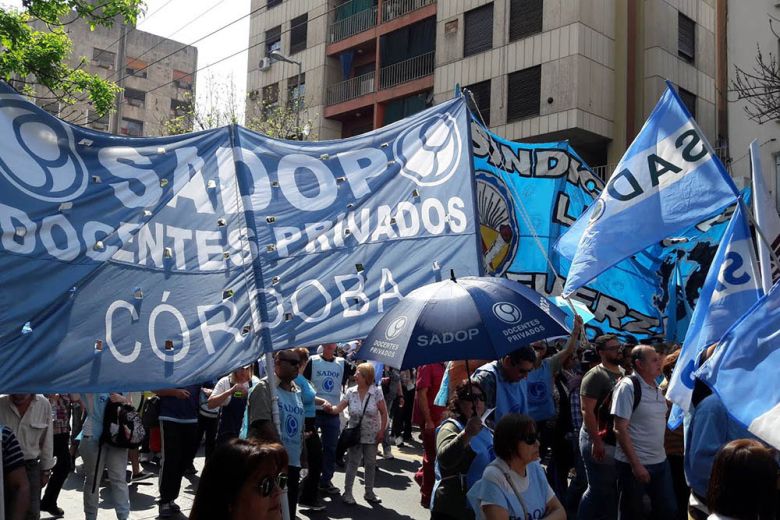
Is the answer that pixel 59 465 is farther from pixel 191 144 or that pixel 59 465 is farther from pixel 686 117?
pixel 686 117

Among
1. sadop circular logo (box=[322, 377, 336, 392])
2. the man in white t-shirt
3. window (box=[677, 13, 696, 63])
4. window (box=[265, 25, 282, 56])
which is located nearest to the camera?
the man in white t-shirt

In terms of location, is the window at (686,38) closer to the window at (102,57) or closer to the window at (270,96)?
the window at (270,96)

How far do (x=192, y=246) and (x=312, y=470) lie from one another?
14.8 ft

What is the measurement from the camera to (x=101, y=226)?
4.46m

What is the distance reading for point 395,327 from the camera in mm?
5035

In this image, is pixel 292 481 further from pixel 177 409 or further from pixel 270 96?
pixel 270 96

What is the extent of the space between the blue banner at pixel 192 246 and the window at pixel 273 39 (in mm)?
32339

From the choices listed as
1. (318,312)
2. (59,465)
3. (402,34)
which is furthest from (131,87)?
(318,312)

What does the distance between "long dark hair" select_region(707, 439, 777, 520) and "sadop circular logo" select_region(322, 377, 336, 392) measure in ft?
21.5

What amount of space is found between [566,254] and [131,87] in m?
52.4

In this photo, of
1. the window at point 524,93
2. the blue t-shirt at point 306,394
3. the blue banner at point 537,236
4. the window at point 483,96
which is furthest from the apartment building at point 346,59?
the blue t-shirt at point 306,394

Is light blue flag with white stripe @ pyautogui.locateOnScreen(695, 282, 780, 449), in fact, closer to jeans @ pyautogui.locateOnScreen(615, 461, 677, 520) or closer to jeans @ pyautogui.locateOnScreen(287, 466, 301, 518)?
jeans @ pyautogui.locateOnScreen(615, 461, 677, 520)

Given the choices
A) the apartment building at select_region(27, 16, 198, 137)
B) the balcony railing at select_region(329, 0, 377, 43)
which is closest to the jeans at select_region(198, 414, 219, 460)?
the balcony railing at select_region(329, 0, 377, 43)

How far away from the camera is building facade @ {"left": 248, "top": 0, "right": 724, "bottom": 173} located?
24.8 metres
